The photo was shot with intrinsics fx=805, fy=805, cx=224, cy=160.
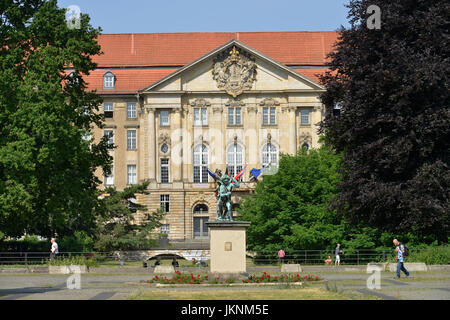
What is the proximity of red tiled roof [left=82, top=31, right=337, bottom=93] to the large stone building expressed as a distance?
0.50ft

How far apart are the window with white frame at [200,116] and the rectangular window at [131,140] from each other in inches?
243

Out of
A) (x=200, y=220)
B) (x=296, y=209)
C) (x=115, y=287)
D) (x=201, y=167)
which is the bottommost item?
(x=115, y=287)

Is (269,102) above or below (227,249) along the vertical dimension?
above

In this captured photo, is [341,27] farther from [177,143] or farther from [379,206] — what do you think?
[177,143]

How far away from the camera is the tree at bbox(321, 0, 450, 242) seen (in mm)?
35219

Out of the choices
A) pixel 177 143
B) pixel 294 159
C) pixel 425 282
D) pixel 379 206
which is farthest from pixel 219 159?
pixel 425 282

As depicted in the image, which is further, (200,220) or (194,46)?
(194,46)

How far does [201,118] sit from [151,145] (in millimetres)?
5263

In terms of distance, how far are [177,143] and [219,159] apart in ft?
13.6

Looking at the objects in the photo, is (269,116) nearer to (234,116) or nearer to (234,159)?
(234,116)

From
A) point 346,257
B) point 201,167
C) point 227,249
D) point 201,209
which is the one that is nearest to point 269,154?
point 201,167

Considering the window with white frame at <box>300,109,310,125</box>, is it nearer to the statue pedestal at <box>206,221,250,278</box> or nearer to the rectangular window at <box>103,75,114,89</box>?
the rectangular window at <box>103,75,114,89</box>

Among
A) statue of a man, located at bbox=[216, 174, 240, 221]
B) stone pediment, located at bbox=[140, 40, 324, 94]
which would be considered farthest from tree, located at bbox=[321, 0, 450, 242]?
stone pediment, located at bbox=[140, 40, 324, 94]

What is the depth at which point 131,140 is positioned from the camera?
76.0 meters
